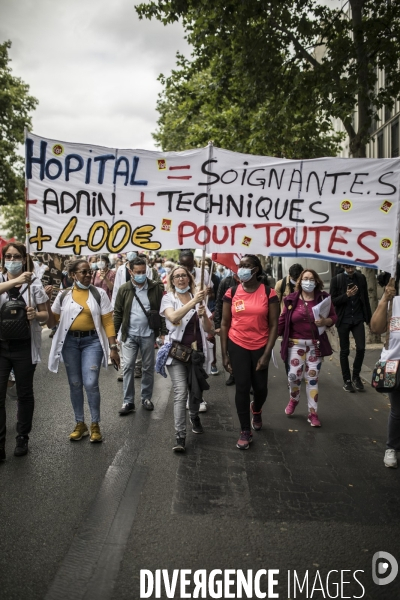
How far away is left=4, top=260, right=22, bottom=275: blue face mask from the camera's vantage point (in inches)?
218

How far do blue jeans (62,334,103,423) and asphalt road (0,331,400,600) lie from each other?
39cm

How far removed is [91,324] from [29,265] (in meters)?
0.98

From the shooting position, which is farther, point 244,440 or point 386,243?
point 244,440

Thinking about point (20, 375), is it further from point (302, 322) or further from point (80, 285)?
point (302, 322)

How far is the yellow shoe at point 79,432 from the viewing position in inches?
237

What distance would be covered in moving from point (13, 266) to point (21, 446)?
1727 mm

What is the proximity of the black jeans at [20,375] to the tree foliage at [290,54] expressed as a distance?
26.9ft

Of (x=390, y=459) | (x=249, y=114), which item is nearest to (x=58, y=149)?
(x=390, y=459)

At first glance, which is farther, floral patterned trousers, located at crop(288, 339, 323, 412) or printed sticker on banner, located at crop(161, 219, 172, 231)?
floral patterned trousers, located at crop(288, 339, 323, 412)

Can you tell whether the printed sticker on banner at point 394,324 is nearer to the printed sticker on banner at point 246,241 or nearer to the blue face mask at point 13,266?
the printed sticker on banner at point 246,241

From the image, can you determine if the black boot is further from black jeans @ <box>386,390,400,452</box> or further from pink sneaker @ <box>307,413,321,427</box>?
black jeans @ <box>386,390,400,452</box>

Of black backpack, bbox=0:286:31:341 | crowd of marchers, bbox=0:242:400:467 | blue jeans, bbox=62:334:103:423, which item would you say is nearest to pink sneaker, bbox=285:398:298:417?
crowd of marchers, bbox=0:242:400:467

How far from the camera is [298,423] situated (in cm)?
689

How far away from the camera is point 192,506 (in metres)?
4.43
